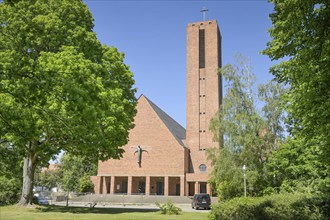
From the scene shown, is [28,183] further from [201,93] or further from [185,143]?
[185,143]

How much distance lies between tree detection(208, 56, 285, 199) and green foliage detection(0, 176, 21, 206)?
16038mm

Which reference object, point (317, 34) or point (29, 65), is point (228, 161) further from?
point (29, 65)

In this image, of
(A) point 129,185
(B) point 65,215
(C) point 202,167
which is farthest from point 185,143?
(B) point 65,215

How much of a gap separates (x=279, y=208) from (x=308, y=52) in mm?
5619

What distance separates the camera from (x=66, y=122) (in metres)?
7.73

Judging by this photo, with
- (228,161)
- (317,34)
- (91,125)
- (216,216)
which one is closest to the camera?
(91,125)

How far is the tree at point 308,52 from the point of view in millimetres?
9531

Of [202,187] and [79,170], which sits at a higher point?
[79,170]

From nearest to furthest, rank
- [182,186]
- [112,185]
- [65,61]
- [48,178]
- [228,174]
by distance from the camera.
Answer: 1. [65,61]
2. [228,174]
3. [182,186]
4. [112,185]
5. [48,178]

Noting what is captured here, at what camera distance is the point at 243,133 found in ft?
83.2

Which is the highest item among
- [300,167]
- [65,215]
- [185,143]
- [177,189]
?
[185,143]

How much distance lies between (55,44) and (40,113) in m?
12.3

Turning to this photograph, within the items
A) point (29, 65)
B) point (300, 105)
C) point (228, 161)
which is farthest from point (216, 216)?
point (228, 161)

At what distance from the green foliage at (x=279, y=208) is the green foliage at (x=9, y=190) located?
20005 millimetres
